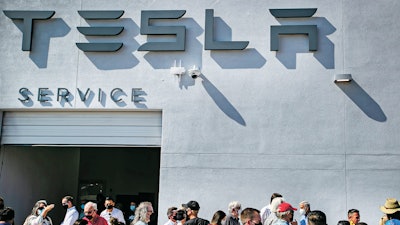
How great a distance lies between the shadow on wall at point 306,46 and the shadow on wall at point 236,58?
1.48 feet

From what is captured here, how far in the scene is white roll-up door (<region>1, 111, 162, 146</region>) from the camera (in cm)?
1122

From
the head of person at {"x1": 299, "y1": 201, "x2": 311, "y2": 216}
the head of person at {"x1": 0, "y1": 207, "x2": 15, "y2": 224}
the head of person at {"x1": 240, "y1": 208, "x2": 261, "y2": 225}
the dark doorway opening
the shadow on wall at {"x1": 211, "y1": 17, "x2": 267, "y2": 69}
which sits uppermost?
the shadow on wall at {"x1": 211, "y1": 17, "x2": 267, "y2": 69}

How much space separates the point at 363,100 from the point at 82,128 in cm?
620

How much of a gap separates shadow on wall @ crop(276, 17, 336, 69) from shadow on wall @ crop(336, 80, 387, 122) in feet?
1.75

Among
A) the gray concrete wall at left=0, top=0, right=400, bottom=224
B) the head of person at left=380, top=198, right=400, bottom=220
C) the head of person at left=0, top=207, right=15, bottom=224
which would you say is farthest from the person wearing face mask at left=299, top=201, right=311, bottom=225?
the head of person at left=0, top=207, right=15, bottom=224

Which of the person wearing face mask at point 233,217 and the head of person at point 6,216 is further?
the person wearing face mask at point 233,217

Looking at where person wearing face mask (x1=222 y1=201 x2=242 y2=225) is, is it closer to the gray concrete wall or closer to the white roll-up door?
the gray concrete wall

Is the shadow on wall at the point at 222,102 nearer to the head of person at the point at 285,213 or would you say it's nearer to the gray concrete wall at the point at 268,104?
the gray concrete wall at the point at 268,104

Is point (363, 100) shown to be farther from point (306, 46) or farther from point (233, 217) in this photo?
point (233, 217)

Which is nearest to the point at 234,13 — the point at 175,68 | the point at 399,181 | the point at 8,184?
the point at 175,68

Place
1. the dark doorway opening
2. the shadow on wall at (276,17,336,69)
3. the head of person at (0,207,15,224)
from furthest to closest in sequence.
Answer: the dark doorway opening < the shadow on wall at (276,17,336,69) < the head of person at (0,207,15,224)

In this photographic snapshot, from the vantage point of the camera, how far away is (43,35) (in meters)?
11.6

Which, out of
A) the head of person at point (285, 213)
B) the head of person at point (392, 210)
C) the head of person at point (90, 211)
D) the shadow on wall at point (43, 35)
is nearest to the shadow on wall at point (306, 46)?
the head of person at point (392, 210)

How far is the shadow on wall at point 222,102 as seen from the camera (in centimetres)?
1064
